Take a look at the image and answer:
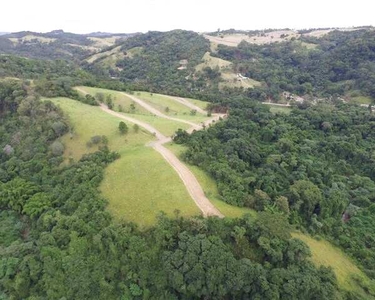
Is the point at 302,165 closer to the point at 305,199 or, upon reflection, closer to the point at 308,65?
the point at 305,199

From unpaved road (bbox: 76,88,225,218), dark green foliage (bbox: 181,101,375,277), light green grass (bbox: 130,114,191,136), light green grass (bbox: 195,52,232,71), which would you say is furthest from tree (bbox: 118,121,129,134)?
light green grass (bbox: 195,52,232,71)

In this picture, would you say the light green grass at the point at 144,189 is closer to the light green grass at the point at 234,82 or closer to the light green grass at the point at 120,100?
the light green grass at the point at 120,100

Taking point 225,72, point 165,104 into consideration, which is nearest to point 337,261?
point 165,104

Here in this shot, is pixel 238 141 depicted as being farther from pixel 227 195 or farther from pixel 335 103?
pixel 335 103

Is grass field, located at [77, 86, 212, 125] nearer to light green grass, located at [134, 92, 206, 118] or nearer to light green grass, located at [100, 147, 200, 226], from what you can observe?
light green grass, located at [134, 92, 206, 118]

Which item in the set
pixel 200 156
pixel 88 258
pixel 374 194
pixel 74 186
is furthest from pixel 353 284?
pixel 74 186

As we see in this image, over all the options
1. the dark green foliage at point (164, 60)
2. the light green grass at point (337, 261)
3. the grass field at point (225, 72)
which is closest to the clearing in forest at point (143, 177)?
the light green grass at point (337, 261)
